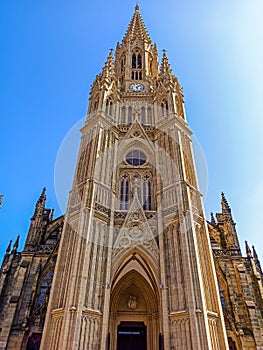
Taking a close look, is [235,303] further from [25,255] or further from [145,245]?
[25,255]

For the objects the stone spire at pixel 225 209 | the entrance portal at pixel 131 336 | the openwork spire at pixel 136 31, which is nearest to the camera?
the entrance portal at pixel 131 336

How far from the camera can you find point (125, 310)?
18.5 metres

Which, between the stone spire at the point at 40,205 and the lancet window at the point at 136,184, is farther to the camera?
the stone spire at the point at 40,205

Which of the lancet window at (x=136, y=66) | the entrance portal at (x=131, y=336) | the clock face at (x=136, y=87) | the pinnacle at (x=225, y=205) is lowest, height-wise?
the entrance portal at (x=131, y=336)

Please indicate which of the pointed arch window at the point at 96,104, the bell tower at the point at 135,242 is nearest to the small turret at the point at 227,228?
the bell tower at the point at 135,242

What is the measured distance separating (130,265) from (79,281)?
5.09 m

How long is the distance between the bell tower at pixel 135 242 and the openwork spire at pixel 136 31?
13.7 meters

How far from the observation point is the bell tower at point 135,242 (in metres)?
13.9

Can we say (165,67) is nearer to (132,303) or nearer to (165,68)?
(165,68)

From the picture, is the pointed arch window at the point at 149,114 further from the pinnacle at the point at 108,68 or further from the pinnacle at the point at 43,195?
the pinnacle at the point at 43,195

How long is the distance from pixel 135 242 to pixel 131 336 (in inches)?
241

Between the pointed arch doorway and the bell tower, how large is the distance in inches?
2.4

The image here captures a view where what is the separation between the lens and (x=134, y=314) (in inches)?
723

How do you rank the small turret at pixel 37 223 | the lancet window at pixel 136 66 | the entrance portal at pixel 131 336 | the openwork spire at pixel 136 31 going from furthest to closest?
the openwork spire at pixel 136 31, the lancet window at pixel 136 66, the small turret at pixel 37 223, the entrance portal at pixel 131 336
